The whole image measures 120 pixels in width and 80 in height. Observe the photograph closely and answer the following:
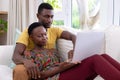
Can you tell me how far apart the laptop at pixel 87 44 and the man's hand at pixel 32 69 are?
31cm

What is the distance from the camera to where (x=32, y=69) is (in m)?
1.82

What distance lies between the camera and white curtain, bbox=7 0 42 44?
3523 millimetres

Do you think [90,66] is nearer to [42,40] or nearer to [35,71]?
[35,71]

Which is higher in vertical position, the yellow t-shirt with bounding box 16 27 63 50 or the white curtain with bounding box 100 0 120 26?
the white curtain with bounding box 100 0 120 26

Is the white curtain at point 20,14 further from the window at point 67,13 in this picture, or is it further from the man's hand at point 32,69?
the man's hand at point 32,69

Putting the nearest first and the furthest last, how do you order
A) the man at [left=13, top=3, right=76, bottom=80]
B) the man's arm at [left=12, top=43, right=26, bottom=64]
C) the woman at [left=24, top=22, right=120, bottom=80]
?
1. the woman at [left=24, top=22, right=120, bottom=80]
2. the man at [left=13, top=3, right=76, bottom=80]
3. the man's arm at [left=12, top=43, right=26, bottom=64]

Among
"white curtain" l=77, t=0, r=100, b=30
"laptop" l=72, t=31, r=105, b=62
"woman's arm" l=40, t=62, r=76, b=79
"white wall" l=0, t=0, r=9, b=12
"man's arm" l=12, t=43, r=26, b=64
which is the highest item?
"white wall" l=0, t=0, r=9, b=12

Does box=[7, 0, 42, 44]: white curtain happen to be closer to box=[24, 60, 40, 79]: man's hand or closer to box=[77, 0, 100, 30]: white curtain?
box=[77, 0, 100, 30]: white curtain

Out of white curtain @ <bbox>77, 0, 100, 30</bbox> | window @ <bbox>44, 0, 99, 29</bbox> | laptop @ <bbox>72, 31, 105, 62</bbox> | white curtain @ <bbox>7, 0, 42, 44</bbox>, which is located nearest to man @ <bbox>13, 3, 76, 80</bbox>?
laptop @ <bbox>72, 31, 105, 62</bbox>

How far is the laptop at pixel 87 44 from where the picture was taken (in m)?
1.72

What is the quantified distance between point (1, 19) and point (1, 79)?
200 centimetres

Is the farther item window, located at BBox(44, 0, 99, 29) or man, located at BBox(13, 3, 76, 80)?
window, located at BBox(44, 0, 99, 29)

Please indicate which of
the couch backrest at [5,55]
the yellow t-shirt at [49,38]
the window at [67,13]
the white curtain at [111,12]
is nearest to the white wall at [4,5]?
the window at [67,13]

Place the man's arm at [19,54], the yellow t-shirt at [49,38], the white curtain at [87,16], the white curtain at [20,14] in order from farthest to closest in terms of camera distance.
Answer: the white curtain at [20,14]
the white curtain at [87,16]
the yellow t-shirt at [49,38]
the man's arm at [19,54]
